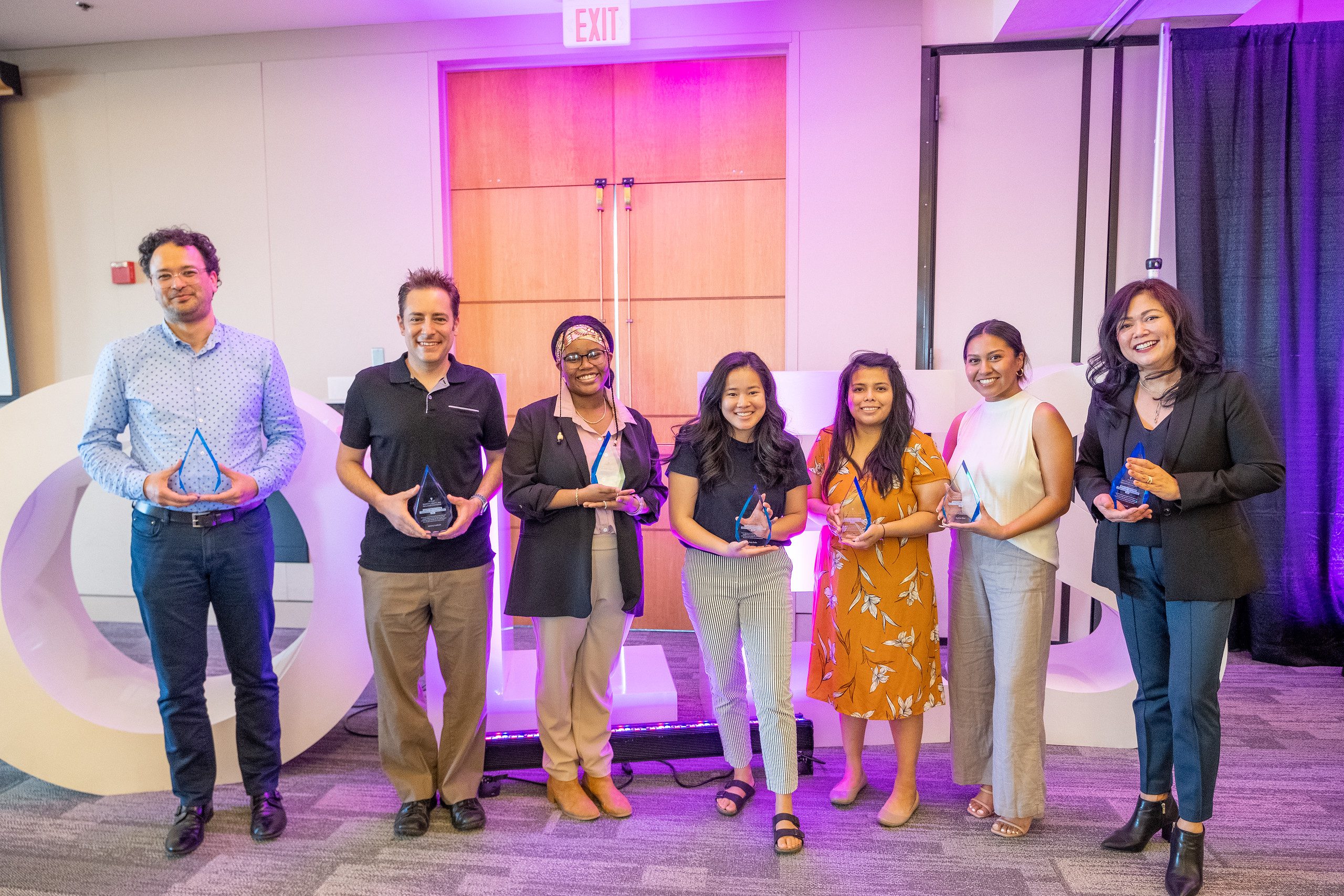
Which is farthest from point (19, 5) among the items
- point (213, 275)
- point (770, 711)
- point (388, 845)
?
point (770, 711)

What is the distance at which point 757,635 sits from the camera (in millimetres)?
2270

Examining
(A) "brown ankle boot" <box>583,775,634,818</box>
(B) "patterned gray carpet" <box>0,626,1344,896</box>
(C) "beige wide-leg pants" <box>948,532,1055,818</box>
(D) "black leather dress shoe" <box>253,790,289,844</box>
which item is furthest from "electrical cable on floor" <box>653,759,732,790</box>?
(D) "black leather dress shoe" <box>253,790,289,844</box>

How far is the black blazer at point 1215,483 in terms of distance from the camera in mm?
1886

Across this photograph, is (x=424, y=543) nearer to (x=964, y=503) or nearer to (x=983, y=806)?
(x=964, y=503)

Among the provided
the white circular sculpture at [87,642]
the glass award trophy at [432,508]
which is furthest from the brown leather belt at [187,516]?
the glass award trophy at [432,508]

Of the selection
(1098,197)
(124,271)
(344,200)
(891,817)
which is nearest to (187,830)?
(891,817)

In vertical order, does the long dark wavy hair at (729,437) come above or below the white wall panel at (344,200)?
below

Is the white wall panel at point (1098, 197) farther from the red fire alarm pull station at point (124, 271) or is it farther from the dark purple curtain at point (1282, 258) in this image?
the red fire alarm pull station at point (124, 271)

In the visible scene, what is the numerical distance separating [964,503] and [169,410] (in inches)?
91.3

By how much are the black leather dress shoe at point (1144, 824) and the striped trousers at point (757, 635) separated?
3.07 ft

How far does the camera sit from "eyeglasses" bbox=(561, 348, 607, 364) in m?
2.29

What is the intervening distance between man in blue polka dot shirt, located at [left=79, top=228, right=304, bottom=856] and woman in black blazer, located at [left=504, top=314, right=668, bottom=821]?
0.79m

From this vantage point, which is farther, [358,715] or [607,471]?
[358,715]

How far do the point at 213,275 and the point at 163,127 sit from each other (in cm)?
288
